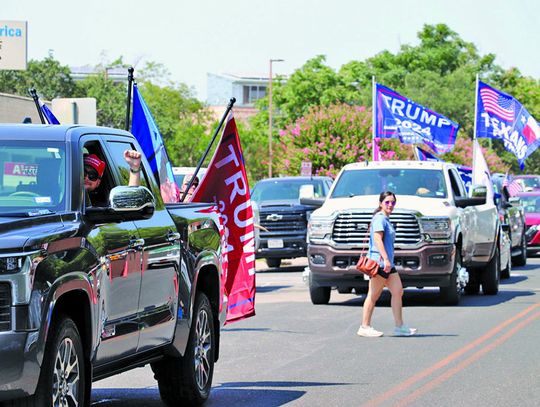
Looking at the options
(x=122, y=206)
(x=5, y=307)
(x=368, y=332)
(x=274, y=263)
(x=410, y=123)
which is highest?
(x=410, y=123)

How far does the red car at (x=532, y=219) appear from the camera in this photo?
34625 mm

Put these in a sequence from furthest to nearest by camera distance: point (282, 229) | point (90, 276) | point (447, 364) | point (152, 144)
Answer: point (282, 229), point (152, 144), point (447, 364), point (90, 276)

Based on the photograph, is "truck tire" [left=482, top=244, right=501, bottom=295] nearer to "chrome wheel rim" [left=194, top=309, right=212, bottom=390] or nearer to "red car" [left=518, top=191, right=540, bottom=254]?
"chrome wheel rim" [left=194, top=309, right=212, bottom=390]

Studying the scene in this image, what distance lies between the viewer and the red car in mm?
34625

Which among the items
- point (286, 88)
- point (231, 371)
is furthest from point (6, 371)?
point (286, 88)

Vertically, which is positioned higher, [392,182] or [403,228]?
[392,182]

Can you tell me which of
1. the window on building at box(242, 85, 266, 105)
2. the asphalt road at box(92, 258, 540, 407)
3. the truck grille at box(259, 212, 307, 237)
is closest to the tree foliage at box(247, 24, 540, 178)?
the window on building at box(242, 85, 266, 105)

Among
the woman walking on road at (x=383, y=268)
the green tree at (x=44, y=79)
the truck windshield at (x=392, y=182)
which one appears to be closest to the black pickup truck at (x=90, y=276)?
the woman walking on road at (x=383, y=268)

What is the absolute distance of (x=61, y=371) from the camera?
7.15 m

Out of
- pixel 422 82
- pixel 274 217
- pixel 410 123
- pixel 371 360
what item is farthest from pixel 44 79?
pixel 371 360

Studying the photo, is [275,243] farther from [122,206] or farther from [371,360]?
[122,206]

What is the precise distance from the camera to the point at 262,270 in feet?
99.0

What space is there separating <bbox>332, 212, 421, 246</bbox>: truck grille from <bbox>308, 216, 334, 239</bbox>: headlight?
177 millimetres

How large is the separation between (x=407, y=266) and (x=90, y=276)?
11837 millimetres
